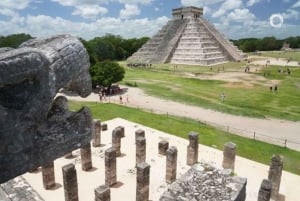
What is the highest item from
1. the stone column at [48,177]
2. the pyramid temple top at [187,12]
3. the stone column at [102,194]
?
the pyramid temple top at [187,12]

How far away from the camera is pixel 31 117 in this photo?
83.4 inches

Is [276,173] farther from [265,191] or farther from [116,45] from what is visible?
[116,45]

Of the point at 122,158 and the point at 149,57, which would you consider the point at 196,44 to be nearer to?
the point at 149,57

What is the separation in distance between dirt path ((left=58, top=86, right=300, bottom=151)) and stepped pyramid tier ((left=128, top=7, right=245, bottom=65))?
3220cm

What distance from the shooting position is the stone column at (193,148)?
14016mm

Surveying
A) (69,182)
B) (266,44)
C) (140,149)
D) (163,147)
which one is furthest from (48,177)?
(266,44)

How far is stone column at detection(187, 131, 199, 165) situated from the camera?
14.0 metres

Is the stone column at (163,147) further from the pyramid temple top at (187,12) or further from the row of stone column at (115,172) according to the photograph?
the pyramid temple top at (187,12)

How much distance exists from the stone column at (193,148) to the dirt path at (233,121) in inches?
226

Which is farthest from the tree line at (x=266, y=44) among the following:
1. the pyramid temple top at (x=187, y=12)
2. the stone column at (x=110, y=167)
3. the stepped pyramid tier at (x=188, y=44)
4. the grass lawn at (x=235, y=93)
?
the stone column at (x=110, y=167)

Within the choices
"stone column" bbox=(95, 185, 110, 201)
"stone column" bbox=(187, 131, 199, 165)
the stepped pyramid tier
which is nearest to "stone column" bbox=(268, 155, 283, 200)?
"stone column" bbox=(187, 131, 199, 165)

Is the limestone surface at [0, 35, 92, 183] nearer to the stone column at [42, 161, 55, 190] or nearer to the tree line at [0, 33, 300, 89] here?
the tree line at [0, 33, 300, 89]

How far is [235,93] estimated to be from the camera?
31078 mm

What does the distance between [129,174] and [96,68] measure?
63.1 ft
